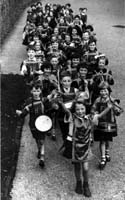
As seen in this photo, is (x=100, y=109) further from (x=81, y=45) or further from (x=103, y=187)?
(x=81, y=45)

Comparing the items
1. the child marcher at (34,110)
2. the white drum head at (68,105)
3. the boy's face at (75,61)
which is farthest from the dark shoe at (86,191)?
the boy's face at (75,61)

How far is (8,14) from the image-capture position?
1653 cm

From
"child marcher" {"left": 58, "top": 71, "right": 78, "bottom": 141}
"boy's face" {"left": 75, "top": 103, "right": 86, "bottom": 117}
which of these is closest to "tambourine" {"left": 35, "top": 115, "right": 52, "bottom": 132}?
"child marcher" {"left": 58, "top": 71, "right": 78, "bottom": 141}

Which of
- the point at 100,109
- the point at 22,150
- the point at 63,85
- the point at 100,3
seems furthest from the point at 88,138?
the point at 100,3

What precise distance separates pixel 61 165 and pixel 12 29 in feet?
36.0

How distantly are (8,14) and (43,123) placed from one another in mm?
10724

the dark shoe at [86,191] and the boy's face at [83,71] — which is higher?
the boy's face at [83,71]

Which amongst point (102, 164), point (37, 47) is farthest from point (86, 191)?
point (37, 47)

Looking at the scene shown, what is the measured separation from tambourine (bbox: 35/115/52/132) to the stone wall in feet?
28.6

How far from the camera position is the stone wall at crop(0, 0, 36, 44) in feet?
49.4

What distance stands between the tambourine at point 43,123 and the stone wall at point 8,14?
Result: 871 cm

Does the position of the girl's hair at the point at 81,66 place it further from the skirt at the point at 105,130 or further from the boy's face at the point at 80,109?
the boy's face at the point at 80,109

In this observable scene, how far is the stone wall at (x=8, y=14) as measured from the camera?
49.4 feet

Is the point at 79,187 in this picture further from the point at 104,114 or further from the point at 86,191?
the point at 104,114
